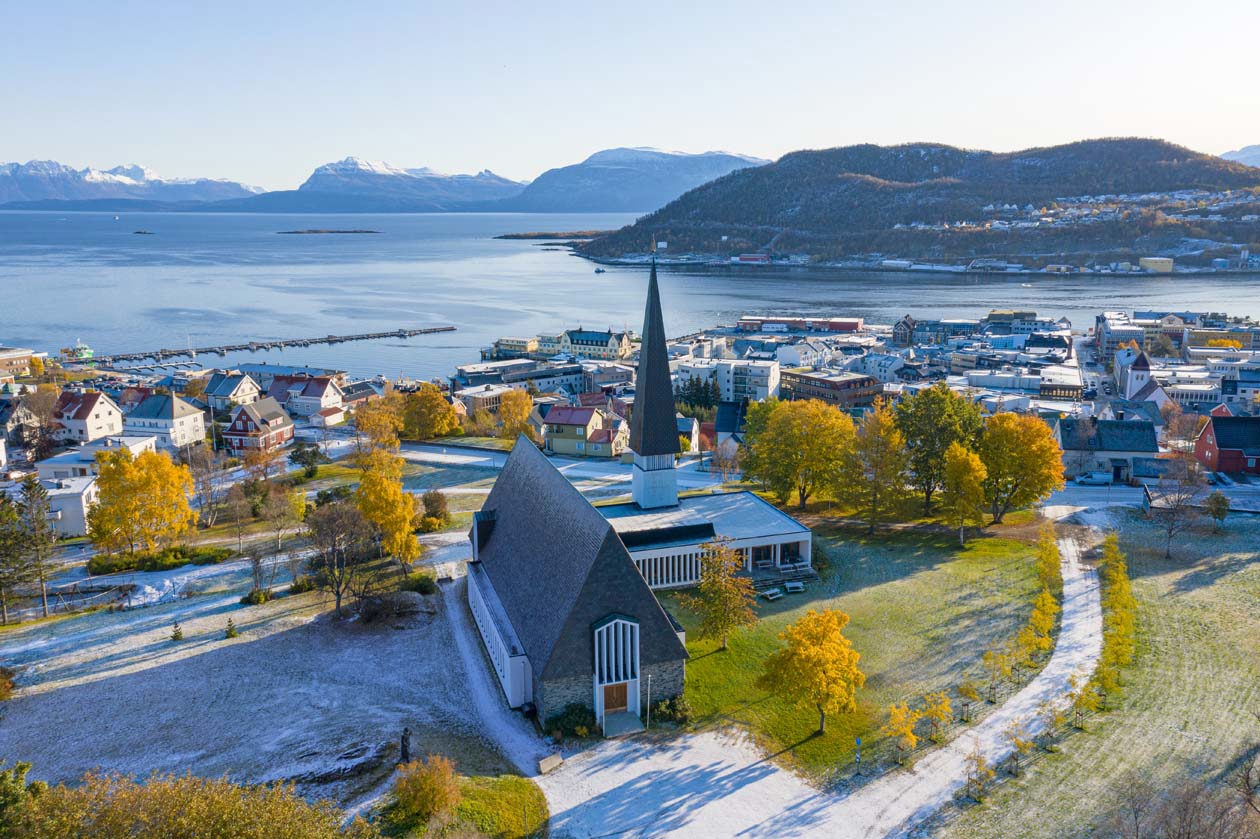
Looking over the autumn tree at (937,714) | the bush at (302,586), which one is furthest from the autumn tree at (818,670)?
the bush at (302,586)

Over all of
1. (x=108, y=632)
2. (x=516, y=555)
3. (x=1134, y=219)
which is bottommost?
(x=108, y=632)

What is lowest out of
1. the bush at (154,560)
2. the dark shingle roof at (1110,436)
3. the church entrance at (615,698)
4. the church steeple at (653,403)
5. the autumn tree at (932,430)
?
the bush at (154,560)

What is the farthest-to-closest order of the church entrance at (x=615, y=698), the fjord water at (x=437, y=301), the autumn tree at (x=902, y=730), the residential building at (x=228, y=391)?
1. the fjord water at (x=437, y=301)
2. the residential building at (x=228, y=391)
3. the church entrance at (x=615, y=698)
4. the autumn tree at (x=902, y=730)

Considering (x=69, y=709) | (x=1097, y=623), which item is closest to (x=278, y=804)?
(x=69, y=709)

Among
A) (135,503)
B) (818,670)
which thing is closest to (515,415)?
(135,503)

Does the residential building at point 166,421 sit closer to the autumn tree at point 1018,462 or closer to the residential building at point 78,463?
the residential building at point 78,463

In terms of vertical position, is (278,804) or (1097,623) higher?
(278,804)

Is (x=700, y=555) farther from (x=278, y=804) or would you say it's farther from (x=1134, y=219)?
(x=1134, y=219)
